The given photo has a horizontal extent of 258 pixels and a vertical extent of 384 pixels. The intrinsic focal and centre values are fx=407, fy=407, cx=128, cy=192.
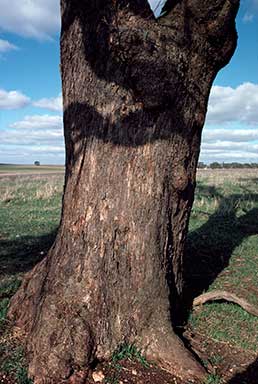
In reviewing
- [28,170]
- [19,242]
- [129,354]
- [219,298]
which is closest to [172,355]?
[129,354]

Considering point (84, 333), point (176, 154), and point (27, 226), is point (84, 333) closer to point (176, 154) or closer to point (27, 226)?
point (176, 154)

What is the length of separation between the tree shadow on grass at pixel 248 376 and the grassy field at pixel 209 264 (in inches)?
2.9

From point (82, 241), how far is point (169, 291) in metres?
0.99

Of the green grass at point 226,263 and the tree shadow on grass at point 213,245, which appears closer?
the green grass at point 226,263

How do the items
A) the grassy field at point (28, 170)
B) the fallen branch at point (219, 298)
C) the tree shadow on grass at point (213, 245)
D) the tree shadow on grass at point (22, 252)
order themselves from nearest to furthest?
the fallen branch at point (219, 298) → the tree shadow on grass at point (213, 245) → the tree shadow on grass at point (22, 252) → the grassy field at point (28, 170)

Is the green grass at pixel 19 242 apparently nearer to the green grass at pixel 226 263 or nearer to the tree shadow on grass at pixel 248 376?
the tree shadow on grass at pixel 248 376

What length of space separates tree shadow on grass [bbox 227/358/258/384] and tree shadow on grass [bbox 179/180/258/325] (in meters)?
0.82

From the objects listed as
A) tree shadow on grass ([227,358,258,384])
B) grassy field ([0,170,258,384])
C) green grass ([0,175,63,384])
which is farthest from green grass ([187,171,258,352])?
green grass ([0,175,63,384])

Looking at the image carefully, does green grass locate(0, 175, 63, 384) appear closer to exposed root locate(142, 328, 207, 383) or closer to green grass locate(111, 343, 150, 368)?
green grass locate(111, 343, 150, 368)

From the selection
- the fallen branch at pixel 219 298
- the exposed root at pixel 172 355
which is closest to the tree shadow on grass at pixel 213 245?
the fallen branch at pixel 219 298

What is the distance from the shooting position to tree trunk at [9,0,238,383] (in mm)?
3270

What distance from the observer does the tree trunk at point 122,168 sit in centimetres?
327

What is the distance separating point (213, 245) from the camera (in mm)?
7336

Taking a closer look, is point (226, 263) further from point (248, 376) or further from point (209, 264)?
point (248, 376)
